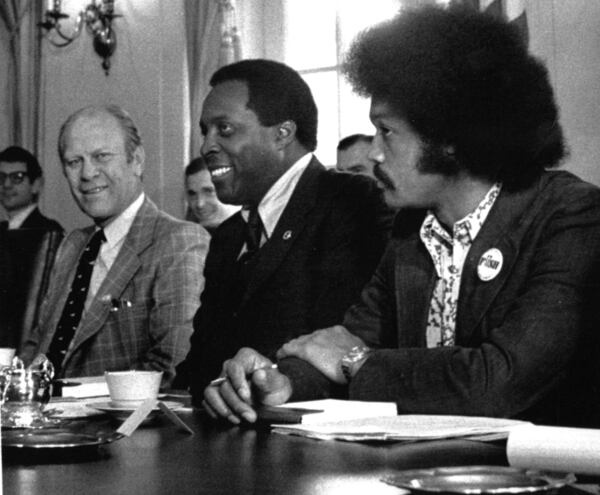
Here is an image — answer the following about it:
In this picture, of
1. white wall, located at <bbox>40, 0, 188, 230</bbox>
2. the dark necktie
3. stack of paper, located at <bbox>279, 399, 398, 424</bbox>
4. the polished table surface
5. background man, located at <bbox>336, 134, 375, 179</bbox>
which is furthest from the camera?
white wall, located at <bbox>40, 0, 188, 230</bbox>

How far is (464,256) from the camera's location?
2135 mm

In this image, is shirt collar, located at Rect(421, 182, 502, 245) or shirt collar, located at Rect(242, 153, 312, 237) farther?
shirt collar, located at Rect(242, 153, 312, 237)

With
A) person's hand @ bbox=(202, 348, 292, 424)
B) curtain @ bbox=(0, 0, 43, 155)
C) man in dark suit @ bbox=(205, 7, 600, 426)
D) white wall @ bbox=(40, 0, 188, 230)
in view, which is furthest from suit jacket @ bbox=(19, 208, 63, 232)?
person's hand @ bbox=(202, 348, 292, 424)

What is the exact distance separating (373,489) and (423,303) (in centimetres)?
117

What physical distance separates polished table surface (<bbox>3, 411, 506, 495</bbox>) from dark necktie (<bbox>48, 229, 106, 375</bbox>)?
1880 mm

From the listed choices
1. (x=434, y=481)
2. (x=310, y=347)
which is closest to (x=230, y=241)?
(x=310, y=347)

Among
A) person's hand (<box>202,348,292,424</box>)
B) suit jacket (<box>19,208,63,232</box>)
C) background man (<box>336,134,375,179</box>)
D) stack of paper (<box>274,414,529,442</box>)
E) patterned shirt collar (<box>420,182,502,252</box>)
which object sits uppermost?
background man (<box>336,134,375,179</box>)

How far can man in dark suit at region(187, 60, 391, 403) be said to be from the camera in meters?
2.79

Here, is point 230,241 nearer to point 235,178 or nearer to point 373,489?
point 235,178

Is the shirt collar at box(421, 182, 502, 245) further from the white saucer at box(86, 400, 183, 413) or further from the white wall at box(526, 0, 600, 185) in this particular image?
the white wall at box(526, 0, 600, 185)

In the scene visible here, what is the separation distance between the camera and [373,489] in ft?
3.33

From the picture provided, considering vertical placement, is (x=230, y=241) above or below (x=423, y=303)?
above

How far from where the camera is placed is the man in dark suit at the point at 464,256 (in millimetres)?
1850

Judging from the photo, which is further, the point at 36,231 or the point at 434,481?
the point at 36,231
